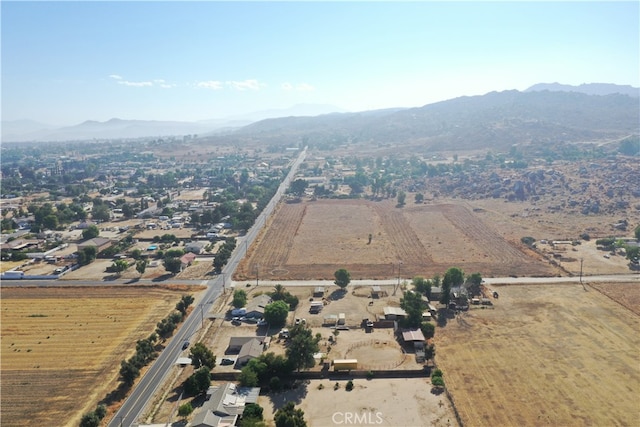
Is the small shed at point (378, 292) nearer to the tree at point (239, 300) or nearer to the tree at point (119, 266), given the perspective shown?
the tree at point (239, 300)

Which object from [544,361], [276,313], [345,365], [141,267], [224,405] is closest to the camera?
[224,405]

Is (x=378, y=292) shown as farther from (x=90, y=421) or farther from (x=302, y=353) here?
(x=90, y=421)

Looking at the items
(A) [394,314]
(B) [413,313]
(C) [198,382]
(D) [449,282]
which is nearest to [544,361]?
(B) [413,313]

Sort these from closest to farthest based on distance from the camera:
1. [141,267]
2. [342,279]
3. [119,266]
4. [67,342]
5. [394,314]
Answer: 1. [67,342]
2. [394,314]
3. [342,279]
4. [141,267]
5. [119,266]

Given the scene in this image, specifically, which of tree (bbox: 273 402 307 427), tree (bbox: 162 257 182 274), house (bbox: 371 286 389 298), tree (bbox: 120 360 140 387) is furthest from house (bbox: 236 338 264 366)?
tree (bbox: 162 257 182 274)

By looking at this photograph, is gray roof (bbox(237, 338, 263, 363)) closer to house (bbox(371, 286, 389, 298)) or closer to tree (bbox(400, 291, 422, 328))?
tree (bbox(400, 291, 422, 328))

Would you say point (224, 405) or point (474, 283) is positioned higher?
point (474, 283)

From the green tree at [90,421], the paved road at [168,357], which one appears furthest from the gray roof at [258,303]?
the green tree at [90,421]

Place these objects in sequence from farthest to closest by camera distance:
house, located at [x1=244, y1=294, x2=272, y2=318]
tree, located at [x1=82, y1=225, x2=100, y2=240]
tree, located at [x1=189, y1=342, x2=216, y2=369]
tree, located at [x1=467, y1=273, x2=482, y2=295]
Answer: tree, located at [x1=82, y1=225, x2=100, y2=240] → tree, located at [x1=467, y1=273, x2=482, y2=295] → house, located at [x1=244, y1=294, x2=272, y2=318] → tree, located at [x1=189, y1=342, x2=216, y2=369]

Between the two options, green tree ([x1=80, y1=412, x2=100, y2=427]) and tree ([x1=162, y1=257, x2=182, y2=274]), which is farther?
tree ([x1=162, y1=257, x2=182, y2=274])
